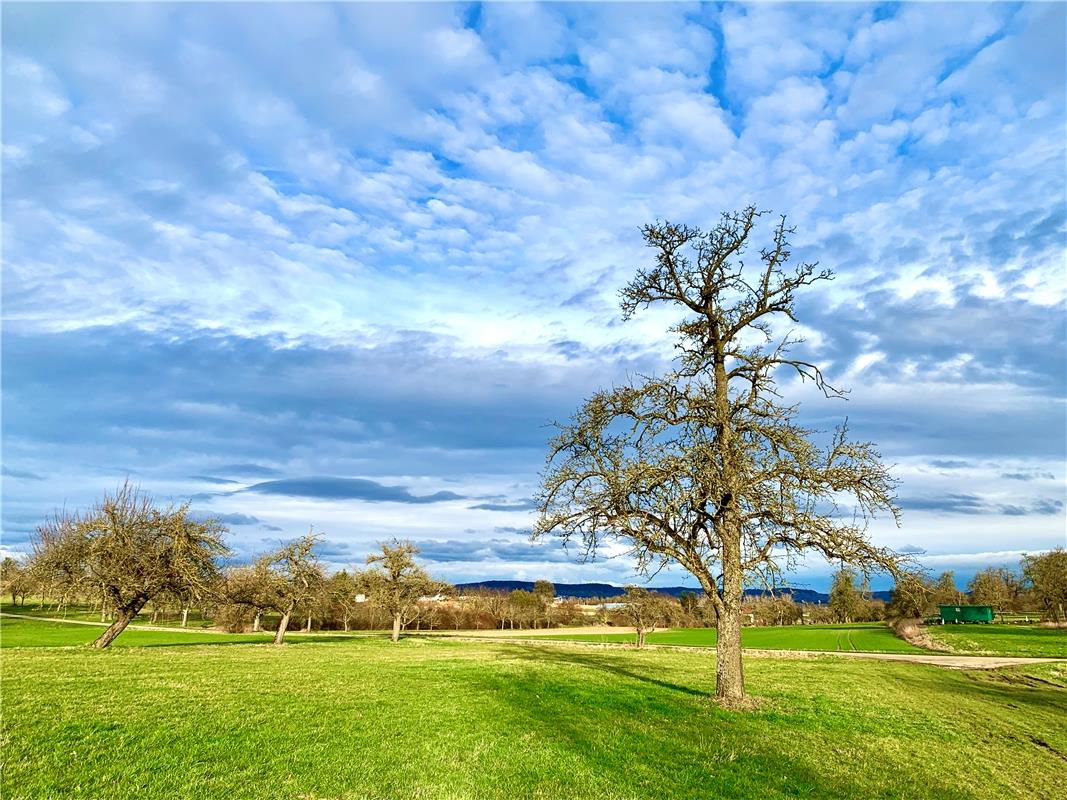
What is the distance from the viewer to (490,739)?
12922mm

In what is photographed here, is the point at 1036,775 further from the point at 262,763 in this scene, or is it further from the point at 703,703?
the point at 262,763

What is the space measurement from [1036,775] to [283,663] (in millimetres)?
30674

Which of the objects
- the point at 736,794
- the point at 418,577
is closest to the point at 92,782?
the point at 736,794

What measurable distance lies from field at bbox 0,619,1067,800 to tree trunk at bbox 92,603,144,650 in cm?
1401

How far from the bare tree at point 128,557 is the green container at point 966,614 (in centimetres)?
11118

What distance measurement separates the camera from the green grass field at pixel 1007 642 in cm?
5270

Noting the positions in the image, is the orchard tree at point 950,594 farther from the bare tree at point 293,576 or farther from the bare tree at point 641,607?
the bare tree at point 293,576

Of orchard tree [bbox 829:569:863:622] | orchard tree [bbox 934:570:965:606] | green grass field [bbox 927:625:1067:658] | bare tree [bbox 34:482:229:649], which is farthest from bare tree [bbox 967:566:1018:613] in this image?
bare tree [bbox 34:482:229:649]

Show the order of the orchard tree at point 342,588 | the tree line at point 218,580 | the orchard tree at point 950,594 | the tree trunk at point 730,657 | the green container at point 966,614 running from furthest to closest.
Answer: the orchard tree at point 950,594 → the green container at point 966,614 → the orchard tree at point 342,588 → the tree line at point 218,580 → the tree trunk at point 730,657

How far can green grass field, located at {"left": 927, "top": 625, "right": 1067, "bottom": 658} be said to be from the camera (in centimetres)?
5270

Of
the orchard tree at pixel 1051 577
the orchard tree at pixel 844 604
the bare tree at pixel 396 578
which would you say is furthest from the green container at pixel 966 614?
the bare tree at pixel 396 578

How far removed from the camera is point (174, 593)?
125ft

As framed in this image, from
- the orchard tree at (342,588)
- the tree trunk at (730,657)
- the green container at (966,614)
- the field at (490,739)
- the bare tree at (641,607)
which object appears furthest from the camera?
the green container at (966,614)

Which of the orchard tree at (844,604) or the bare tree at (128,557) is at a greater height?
the bare tree at (128,557)
